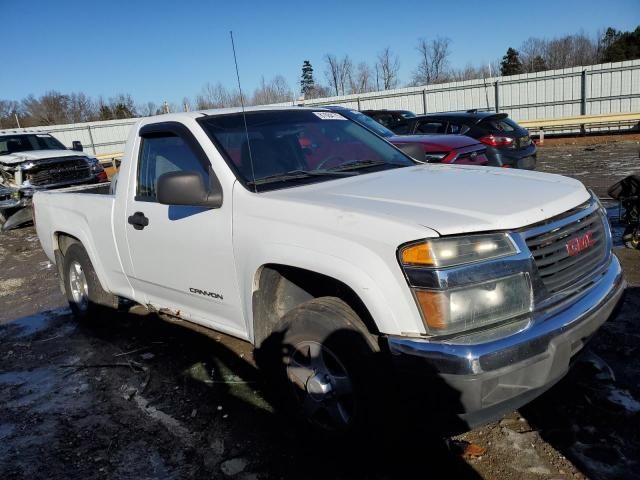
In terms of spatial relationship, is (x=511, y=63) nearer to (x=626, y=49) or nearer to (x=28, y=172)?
(x=626, y=49)

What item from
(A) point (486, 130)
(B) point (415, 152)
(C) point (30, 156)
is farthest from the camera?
(C) point (30, 156)

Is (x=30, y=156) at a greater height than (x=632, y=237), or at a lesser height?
greater

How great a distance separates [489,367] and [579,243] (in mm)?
922

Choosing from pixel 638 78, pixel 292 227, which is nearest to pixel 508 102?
pixel 638 78

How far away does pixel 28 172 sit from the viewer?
1140 centimetres

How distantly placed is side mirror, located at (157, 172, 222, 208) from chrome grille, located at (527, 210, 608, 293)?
182 centimetres

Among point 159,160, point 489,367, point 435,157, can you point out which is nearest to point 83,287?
point 159,160

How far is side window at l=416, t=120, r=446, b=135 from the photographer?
37.6 feet

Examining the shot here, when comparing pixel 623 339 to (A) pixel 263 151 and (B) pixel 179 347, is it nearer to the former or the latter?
(A) pixel 263 151

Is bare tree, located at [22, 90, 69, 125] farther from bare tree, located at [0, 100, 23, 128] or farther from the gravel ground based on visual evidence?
the gravel ground

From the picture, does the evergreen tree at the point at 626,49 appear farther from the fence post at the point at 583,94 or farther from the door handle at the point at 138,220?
the door handle at the point at 138,220

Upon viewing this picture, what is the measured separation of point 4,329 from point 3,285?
2.21 metres

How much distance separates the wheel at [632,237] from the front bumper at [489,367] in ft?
13.8

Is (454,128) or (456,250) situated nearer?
(456,250)
